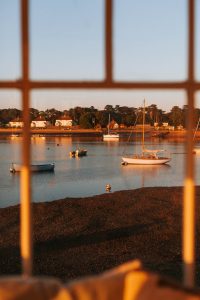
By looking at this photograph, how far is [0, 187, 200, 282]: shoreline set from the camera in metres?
6.43

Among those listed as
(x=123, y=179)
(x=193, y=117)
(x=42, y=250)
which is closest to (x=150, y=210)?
(x=42, y=250)

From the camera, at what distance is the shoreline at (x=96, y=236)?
6.43m

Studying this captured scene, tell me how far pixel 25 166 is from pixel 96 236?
7.10 m

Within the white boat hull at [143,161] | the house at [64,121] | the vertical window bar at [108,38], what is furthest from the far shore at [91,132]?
the vertical window bar at [108,38]

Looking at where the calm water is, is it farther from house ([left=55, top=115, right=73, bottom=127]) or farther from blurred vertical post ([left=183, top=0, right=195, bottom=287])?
house ([left=55, top=115, right=73, bottom=127])

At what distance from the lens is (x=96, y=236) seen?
8359mm

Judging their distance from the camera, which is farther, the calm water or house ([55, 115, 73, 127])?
house ([55, 115, 73, 127])

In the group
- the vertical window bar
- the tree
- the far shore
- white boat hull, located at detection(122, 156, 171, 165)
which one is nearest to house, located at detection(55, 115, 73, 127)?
the tree

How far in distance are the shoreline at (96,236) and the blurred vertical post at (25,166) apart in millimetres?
4232

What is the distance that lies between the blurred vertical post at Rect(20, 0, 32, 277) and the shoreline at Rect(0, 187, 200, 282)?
4232 mm

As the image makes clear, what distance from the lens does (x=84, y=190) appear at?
18719mm

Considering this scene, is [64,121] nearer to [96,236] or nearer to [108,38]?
[96,236]

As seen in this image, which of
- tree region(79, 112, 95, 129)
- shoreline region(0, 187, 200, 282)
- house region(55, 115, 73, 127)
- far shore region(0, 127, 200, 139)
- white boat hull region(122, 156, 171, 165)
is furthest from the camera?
far shore region(0, 127, 200, 139)

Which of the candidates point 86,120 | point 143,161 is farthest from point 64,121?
point 143,161
